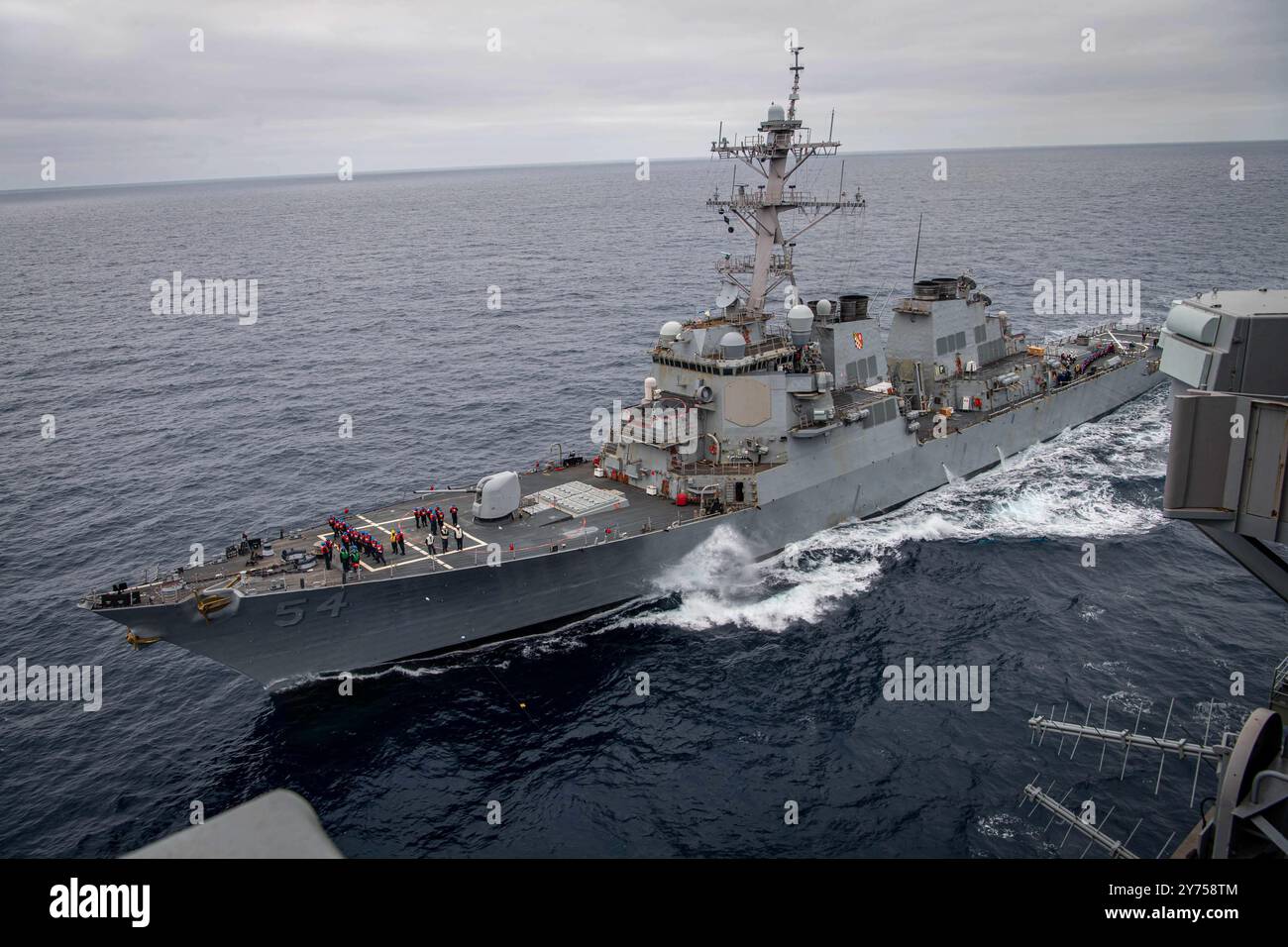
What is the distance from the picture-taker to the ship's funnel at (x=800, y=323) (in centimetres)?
3644

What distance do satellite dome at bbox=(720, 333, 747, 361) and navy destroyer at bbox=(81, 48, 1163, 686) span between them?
9 cm

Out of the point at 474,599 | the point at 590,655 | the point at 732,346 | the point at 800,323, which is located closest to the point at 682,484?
the point at 732,346

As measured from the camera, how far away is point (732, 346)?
3466 centimetres

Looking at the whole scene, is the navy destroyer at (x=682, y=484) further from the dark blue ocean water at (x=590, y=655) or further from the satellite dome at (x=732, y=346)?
the dark blue ocean water at (x=590, y=655)

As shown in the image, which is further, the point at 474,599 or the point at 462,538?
the point at 462,538

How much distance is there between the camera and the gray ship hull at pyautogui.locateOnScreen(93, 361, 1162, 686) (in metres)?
26.6

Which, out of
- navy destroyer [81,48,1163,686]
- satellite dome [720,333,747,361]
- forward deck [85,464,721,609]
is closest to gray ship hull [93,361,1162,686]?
navy destroyer [81,48,1163,686]

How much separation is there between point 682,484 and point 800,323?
353 inches

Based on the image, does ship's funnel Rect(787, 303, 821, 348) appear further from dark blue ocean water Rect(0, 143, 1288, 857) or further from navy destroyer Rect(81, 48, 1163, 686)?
dark blue ocean water Rect(0, 143, 1288, 857)

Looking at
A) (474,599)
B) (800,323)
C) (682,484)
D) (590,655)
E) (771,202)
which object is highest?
(771,202)

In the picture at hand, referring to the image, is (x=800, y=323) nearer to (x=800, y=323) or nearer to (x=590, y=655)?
(x=800, y=323)

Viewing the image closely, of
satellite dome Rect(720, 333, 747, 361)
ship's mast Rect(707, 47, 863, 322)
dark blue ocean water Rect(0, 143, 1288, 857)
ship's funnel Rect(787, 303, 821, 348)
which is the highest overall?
ship's mast Rect(707, 47, 863, 322)

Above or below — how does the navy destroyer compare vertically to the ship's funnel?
below

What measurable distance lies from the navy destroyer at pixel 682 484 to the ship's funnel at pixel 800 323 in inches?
3.8
